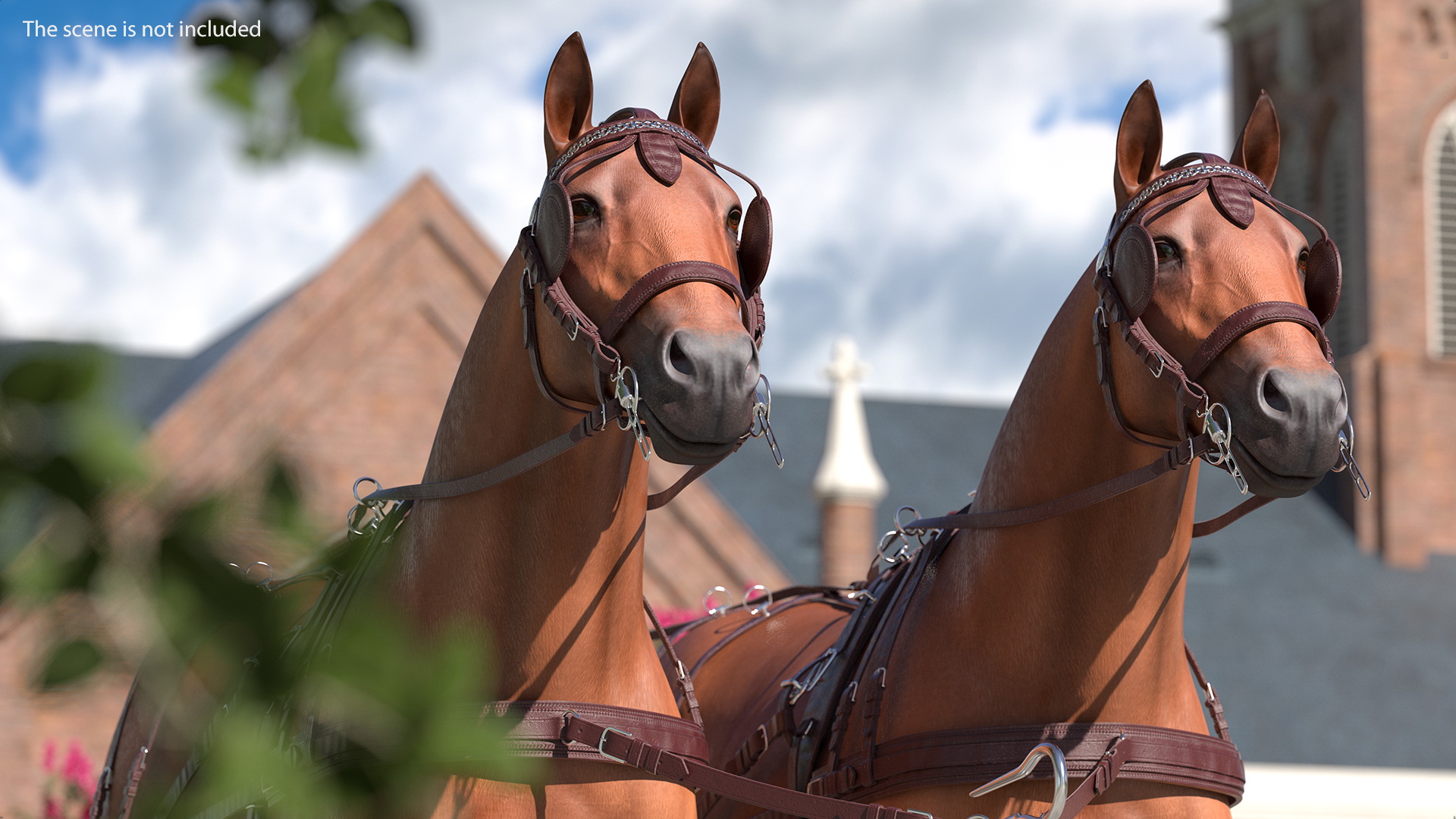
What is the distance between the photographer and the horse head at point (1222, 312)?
3.23 m

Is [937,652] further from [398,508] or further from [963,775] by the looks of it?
[398,508]

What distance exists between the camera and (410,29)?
0.82m

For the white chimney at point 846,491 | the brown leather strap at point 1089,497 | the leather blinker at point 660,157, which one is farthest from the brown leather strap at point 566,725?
the white chimney at point 846,491

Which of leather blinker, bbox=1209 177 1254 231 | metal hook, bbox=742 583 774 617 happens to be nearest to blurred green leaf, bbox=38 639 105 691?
leather blinker, bbox=1209 177 1254 231

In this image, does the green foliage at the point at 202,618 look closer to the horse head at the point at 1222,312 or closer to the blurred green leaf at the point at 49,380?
the blurred green leaf at the point at 49,380

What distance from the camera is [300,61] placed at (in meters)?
0.80

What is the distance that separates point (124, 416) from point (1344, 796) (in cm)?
831

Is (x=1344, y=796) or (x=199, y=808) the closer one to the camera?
(x=199, y=808)

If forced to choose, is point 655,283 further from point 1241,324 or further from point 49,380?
point 49,380

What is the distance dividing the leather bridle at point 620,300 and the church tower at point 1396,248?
75.7ft

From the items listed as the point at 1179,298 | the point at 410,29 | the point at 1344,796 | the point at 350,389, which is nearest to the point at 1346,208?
the point at 350,389

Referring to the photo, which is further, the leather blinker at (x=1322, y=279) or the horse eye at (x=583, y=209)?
the leather blinker at (x=1322, y=279)

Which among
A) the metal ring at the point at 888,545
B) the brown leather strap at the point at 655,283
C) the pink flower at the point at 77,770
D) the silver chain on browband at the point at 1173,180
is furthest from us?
the pink flower at the point at 77,770

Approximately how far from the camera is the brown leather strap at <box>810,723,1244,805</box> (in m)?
3.55
